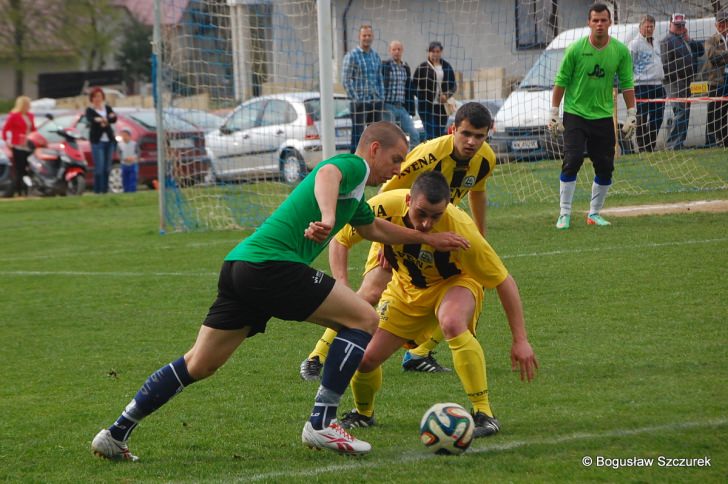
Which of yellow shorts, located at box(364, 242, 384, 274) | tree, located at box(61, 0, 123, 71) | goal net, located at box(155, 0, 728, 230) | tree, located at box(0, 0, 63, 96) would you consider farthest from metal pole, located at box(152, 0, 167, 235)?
tree, located at box(61, 0, 123, 71)

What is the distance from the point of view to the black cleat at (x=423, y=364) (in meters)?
6.36

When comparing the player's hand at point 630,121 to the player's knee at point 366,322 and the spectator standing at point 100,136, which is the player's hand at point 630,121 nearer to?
the player's knee at point 366,322

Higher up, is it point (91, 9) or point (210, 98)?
point (91, 9)

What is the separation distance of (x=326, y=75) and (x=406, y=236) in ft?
19.0

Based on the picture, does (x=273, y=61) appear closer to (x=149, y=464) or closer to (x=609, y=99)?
(x=609, y=99)

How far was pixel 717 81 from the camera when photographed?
50.5 feet

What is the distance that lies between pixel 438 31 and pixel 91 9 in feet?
118

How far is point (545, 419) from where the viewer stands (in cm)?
515

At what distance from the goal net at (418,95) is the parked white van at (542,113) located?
20 millimetres

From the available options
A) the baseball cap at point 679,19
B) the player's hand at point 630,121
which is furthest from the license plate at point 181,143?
the baseball cap at point 679,19

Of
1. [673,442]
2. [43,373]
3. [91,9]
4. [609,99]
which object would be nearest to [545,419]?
[673,442]

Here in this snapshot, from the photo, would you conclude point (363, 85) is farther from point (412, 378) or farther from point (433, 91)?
point (412, 378)

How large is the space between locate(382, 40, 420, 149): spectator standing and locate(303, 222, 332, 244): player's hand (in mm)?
10059

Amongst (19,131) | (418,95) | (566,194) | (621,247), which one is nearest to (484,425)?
(621,247)
